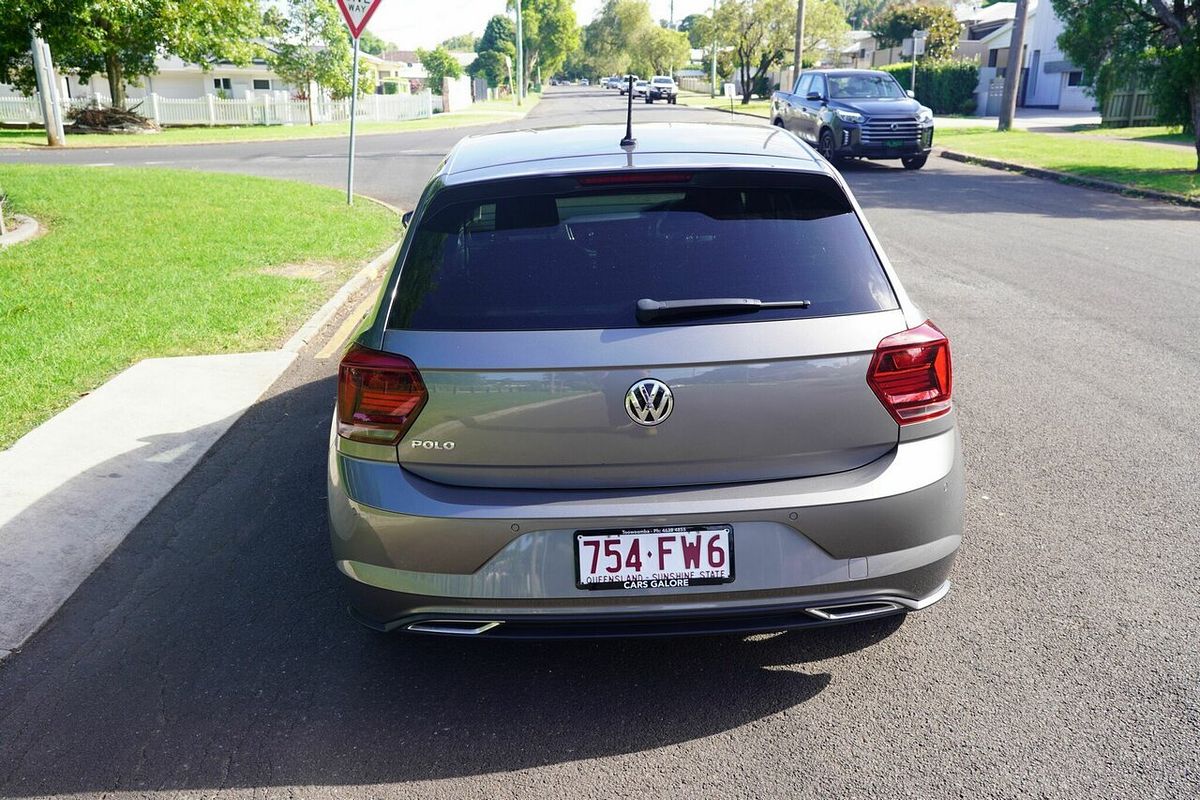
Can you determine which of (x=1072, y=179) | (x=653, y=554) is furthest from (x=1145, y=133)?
(x=653, y=554)

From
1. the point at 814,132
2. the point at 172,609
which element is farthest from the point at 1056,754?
the point at 814,132

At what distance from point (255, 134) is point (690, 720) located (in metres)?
37.1

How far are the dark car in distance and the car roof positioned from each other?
1706cm

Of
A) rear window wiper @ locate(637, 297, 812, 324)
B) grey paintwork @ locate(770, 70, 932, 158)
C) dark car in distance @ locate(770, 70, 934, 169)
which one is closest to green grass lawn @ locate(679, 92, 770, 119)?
dark car in distance @ locate(770, 70, 934, 169)

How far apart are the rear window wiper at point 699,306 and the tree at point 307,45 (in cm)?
5010

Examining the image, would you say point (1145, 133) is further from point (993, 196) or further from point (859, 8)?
point (859, 8)

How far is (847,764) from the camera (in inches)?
119

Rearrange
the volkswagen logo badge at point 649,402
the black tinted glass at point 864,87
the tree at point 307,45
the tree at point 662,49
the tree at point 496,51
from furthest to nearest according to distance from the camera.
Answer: the tree at point 496,51 → the tree at point 662,49 → the tree at point 307,45 → the black tinted glass at point 864,87 → the volkswagen logo badge at point 649,402

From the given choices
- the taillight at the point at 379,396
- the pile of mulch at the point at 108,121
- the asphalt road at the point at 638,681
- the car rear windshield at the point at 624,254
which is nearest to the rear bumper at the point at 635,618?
the asphalt road at the point at 638,681

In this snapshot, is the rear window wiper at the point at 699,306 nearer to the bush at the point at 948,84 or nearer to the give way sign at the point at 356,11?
the give way sign at the point at 356,11

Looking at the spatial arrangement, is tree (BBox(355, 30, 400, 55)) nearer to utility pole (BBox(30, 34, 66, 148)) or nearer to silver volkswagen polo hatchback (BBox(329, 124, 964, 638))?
utility pole (BBox(30, 34, 66, 148))

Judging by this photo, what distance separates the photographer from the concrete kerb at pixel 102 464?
433 cm

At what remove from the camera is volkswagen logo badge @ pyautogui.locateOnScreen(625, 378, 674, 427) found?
3008 millimetres

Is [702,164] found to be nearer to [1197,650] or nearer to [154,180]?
[1197,650]
